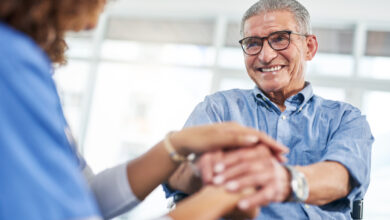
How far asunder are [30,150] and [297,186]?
732 mm

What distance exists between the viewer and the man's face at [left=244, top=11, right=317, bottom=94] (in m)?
1.72

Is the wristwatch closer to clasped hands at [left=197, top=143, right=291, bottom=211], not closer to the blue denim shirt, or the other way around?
clasped hands at [left=197, top=143, right=291, bottom=211]

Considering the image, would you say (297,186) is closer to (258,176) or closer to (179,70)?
(258,176)

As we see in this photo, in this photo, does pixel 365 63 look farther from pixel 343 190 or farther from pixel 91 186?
pixel 91 186

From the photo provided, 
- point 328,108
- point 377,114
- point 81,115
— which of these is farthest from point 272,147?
point 81,115

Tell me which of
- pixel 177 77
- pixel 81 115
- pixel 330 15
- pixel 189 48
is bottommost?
pixel 81 115

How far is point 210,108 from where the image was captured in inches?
61.7

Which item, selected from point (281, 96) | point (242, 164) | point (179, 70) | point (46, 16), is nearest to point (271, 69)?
point (281, 96)

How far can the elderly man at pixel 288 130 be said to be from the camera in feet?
3.05

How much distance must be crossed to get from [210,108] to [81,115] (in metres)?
5.06

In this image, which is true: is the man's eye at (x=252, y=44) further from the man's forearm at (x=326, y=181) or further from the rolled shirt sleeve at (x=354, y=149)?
the man's forearm at (x=326, y=181)

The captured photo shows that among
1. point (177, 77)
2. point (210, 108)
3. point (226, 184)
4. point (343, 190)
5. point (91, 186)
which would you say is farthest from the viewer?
point (177, 77)

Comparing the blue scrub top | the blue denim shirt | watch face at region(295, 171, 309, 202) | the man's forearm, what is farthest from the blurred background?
the blue scrub top

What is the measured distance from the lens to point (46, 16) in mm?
649
